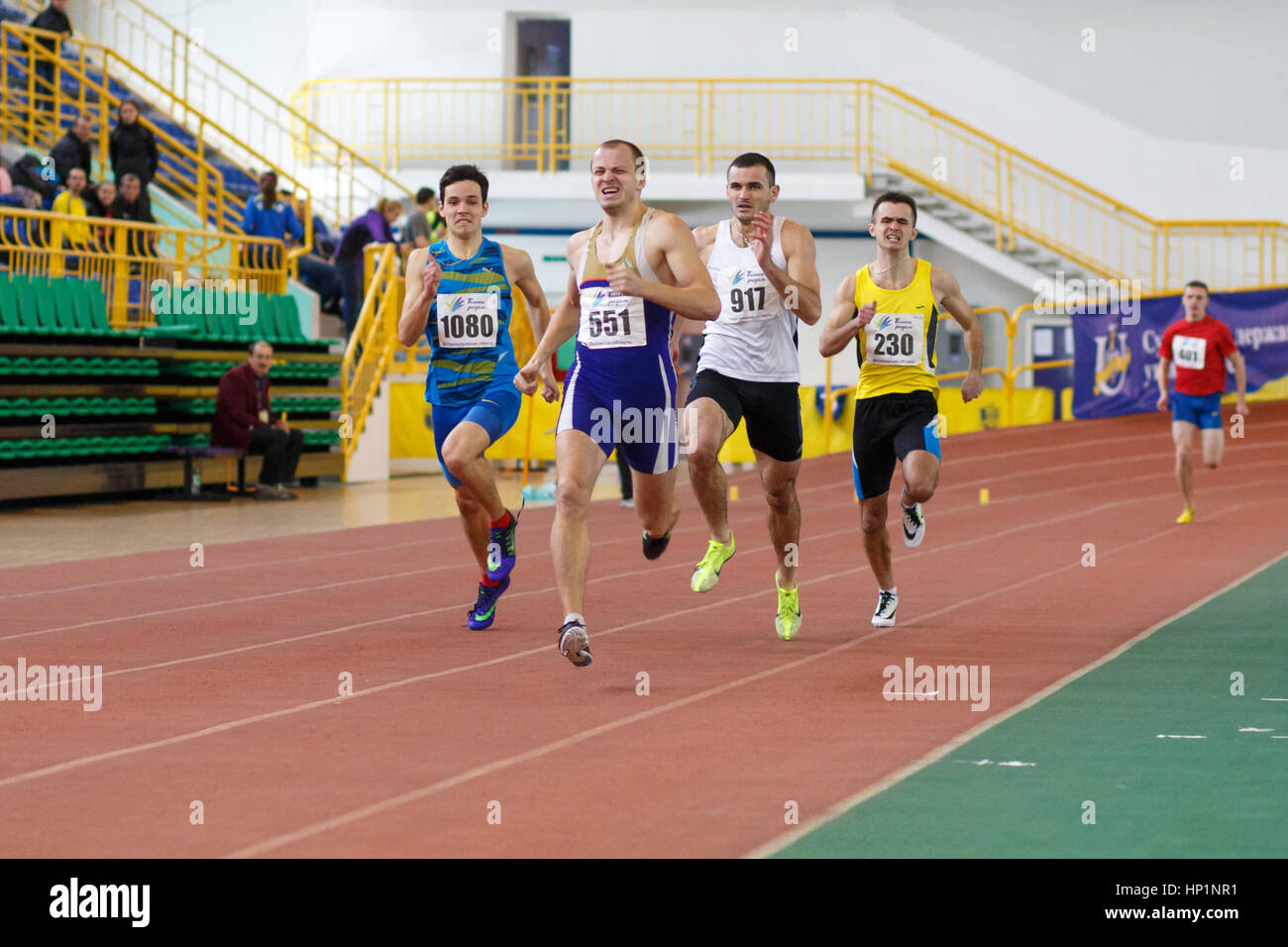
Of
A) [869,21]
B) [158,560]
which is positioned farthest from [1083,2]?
[158,560]

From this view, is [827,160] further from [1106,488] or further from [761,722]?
[761,722]

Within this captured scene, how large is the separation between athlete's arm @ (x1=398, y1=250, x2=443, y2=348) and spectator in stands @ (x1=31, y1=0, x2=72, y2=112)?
1741 centimetres

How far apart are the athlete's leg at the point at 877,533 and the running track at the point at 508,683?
36 centimetres

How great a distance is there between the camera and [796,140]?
33.4m

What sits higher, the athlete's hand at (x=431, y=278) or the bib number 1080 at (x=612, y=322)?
the athlete's hand at (x=431, y=278)

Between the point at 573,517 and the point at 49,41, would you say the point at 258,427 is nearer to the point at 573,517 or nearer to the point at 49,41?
the point at 49,41

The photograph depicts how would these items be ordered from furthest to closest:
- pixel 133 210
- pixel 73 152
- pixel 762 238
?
pixel 73 152
pixel 133 210
pixel 762 238

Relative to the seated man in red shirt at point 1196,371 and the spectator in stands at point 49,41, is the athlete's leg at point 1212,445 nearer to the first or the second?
the seated man in red shirt at point 1196,371

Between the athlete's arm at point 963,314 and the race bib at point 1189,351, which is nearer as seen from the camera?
the athlete's arm at point 963,314

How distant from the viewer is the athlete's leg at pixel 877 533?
32.3ft

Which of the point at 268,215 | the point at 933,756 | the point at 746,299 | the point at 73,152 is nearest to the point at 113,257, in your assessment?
the point at 73,152

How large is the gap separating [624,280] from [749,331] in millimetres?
1873

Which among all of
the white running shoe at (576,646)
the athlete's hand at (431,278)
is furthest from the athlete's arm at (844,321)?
the white running shoe at (576,646)

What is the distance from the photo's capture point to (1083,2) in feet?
112
